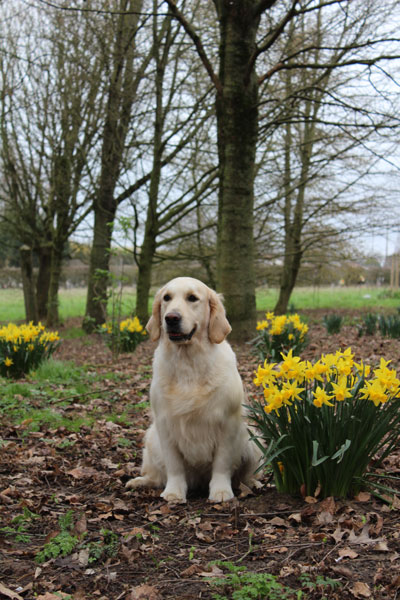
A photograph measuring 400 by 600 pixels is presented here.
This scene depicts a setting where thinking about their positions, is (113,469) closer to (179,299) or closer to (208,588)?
(179,299)

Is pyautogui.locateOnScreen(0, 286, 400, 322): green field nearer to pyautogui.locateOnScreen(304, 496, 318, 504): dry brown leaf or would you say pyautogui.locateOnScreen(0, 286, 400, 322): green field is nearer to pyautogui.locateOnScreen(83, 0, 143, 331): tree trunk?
pyautogui.locateOnScreen(83, 0, 143, 331): tree trunk

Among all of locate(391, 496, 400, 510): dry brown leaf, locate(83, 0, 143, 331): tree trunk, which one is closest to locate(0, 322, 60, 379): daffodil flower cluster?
locate(83, 0, 143, 331): tree trunk

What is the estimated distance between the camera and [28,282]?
17844 mm

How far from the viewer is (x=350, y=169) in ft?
40.2

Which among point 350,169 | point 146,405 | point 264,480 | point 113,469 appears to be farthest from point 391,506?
point 350,169

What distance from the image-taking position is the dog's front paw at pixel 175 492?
11.0ft

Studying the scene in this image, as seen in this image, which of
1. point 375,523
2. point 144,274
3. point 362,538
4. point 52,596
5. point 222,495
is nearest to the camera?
point 52,596

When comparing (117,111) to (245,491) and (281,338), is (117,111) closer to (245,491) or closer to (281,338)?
(281,338)

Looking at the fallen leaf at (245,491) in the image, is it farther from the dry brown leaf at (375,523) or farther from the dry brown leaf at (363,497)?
the dry brown leaf at (375,523)

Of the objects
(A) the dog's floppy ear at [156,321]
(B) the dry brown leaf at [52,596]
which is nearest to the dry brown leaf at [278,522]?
(B) the dry brown leaf at [52,596]

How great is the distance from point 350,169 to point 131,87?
536 cm

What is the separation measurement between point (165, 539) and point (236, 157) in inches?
259

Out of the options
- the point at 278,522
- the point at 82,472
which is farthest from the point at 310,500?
the point at 82,472

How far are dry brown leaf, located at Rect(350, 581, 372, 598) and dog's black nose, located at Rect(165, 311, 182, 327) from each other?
1.76m
